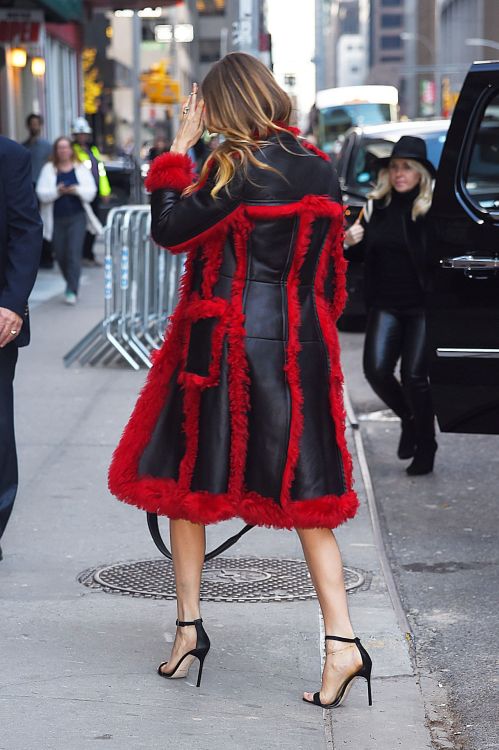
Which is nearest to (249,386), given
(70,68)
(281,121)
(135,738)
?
(281,121)

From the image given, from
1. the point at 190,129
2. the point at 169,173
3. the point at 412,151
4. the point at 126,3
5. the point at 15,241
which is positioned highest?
the point at 126,3

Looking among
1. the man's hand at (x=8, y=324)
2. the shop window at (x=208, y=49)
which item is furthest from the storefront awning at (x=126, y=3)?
the shop window at (x=208, y=49)

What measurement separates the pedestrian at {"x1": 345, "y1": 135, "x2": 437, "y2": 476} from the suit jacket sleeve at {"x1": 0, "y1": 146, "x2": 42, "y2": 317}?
2.43 meters

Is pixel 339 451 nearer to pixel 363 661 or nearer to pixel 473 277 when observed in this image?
pixel 363 661

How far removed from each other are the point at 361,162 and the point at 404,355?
6.89 meters

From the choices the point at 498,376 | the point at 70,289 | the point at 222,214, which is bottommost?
the point at 70,289

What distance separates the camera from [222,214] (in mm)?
3930

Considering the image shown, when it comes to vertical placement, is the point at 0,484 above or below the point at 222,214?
below

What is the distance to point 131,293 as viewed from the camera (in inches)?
436

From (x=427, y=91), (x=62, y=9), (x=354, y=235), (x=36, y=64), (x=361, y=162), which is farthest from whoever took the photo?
(x=427, y=91)

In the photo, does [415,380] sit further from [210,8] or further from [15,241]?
[210,8]

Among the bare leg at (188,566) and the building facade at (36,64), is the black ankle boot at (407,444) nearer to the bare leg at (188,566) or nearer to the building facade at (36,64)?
the bare leg at (188,566)

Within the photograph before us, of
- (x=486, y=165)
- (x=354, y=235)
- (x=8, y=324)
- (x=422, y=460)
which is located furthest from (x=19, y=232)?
(x=486, y=165)

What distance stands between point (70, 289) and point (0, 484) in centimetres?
980
